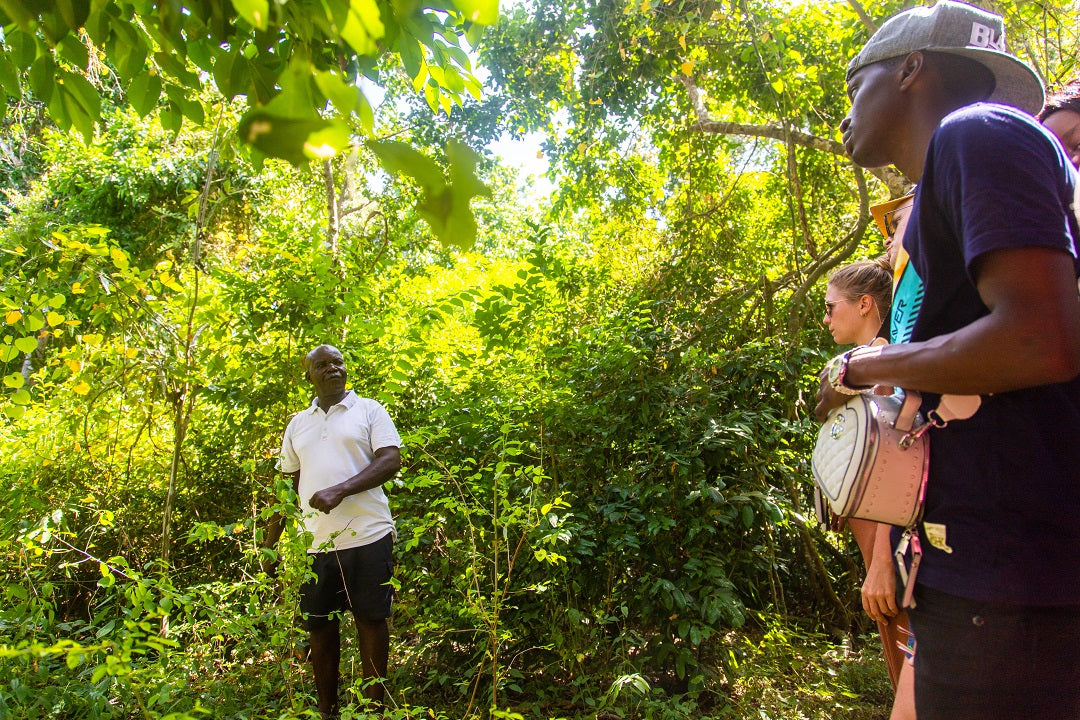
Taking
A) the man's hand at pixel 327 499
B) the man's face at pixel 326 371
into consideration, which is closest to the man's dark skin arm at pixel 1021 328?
the man's hand at pixel 327 499

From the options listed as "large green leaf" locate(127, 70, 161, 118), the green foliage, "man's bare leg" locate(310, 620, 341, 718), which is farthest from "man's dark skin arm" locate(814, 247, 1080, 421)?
"man's bare leg" locate(310, 620, 341, 718)

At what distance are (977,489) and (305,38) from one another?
44.0 inches

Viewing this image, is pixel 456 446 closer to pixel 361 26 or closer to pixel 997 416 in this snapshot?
pixel 997 416

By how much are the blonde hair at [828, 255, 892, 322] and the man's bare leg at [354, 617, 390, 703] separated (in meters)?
2.34

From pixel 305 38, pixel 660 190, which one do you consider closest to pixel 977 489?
pixel 305 38

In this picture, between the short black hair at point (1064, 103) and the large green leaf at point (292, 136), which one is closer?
the large green leaf at point (292, 136)

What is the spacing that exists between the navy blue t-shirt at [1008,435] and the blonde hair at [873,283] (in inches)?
55.5

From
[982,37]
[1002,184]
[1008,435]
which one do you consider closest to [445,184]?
[1002,184]

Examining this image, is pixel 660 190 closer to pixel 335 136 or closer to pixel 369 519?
pixel 369 519

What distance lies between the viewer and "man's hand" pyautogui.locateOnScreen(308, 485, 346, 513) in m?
3.00

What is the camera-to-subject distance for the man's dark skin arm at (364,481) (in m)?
3.01

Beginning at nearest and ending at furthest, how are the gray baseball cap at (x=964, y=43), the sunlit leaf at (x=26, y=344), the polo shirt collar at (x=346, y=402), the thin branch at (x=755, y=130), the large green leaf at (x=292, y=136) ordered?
the large green leaf at (x=292, y=136) < the gray baseball cap at (x=964, y=43) < the sunlit leaf at (x=26, y=344) < the polo shirt collar at (x=346, y=402) < the thin branch at (x=755, y=130)

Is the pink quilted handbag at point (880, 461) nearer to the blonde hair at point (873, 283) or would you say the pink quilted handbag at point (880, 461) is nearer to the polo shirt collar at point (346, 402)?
the blonde hair at point (873, 283)

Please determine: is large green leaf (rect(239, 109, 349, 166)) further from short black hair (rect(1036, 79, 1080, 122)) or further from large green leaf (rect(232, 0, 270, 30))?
short black hair (rect(1036, 79, 1080, 122))
